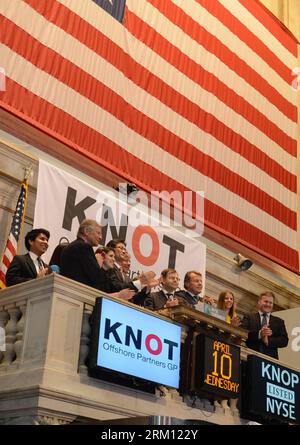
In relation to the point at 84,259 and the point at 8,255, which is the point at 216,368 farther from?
the point at 8,255

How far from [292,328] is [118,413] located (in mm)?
7284

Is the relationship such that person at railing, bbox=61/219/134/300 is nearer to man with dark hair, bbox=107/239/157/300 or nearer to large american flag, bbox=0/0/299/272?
man with dark hair, bbox=107/239/157/300

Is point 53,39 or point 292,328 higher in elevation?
point 53,39

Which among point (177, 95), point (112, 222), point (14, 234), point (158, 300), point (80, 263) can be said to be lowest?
point (80, 263)

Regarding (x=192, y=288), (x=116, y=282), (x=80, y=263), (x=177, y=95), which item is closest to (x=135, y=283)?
(x=116, y=282)

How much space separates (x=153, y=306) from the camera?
7656 mm

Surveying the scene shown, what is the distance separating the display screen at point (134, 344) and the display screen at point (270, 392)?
106cm

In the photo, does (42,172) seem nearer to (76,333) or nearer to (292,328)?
(76,333)

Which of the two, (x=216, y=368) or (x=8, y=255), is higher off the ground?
(x=8, y=255)

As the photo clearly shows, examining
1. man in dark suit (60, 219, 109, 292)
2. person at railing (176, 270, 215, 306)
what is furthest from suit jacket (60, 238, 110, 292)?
person at railing (176, 270, 215, 306)

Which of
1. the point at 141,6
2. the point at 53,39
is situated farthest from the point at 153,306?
the point at 141,6

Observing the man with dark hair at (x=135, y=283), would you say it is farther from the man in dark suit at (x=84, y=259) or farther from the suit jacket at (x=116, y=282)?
the man in dark suit at (x=84, y=259)

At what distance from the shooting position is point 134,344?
21.3 ft

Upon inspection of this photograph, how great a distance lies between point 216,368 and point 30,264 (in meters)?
2.21
